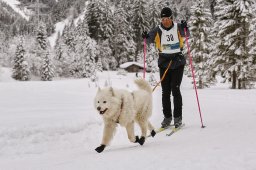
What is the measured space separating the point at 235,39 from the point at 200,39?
6602 mm

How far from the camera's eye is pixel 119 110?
4887mm

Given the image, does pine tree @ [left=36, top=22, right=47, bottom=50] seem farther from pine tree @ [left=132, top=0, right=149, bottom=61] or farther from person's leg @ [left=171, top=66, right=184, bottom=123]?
person's leg @ [left=171, top=66, right=184, bottom=123]

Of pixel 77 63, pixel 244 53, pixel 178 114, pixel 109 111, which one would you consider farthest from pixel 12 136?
pixel 77 63

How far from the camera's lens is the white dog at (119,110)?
15.5 feet

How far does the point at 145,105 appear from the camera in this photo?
5590mm

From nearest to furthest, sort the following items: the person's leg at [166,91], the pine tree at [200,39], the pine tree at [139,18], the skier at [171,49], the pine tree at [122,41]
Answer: the skier at [171,49], the person's leg at [166,91], the pine tree at [200,39], the pine tree at [122,41], the pine tree at [139,18]

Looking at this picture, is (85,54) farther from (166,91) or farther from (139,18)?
(166,91)

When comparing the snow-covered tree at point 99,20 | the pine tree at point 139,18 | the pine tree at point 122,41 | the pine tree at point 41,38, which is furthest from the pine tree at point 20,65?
the pine tree at point 139,18

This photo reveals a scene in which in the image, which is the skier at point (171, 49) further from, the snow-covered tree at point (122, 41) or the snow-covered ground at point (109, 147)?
the snow-covered tree at point (122, 41)

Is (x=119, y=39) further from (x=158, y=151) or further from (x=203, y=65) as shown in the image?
(x=158, y=151)

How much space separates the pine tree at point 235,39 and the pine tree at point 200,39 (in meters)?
4.79

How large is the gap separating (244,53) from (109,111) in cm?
2559

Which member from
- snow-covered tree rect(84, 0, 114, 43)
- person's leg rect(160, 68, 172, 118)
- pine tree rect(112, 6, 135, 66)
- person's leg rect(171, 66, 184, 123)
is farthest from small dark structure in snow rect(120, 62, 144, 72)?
person's leg rect(171, 66, 184, 123)

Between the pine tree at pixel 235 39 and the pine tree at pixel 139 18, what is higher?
the pine tree at pixel 139 18
